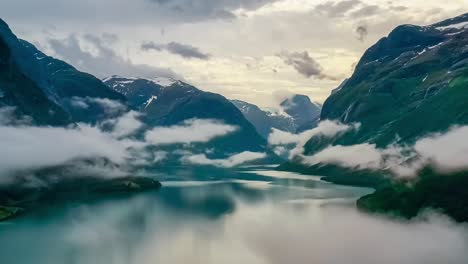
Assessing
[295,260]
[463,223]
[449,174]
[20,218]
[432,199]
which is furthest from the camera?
[20,218]

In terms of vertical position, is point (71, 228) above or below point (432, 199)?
below

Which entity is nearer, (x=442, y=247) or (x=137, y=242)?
(x=442, y=247)

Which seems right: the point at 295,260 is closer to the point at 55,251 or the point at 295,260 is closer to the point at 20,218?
the point at 55,251

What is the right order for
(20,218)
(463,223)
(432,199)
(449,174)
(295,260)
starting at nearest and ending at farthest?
(295,260), (463,223), (432,199), (449,174), (20,218)

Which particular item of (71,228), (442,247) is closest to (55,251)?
(71,228)

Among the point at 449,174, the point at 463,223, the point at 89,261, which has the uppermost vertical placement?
the point at 449,174

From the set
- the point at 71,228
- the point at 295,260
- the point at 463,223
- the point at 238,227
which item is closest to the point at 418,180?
the point at 463,223

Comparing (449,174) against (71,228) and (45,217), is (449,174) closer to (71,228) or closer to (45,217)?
(71,228)

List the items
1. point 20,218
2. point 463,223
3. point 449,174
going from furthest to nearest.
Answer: point 20,218
point 449,174
point 463,223

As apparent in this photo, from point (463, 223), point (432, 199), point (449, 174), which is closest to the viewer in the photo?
point (463, 223)
